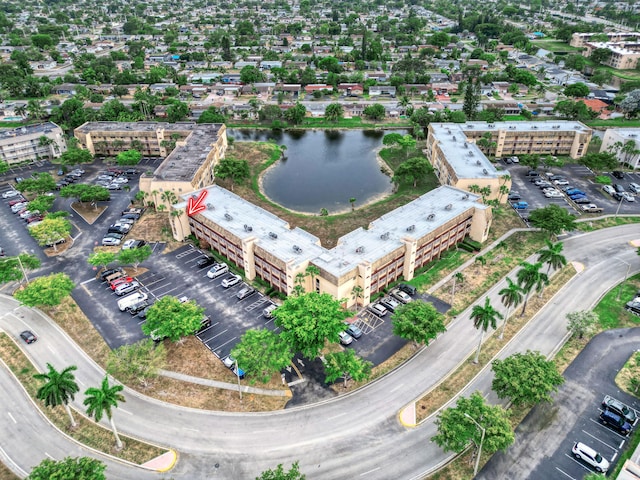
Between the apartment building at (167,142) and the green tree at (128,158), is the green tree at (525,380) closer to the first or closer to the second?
the apartment building at (167,142)

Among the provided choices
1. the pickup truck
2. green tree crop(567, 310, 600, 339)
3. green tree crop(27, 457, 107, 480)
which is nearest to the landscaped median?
green tree crop(27, 457, 107, 480)

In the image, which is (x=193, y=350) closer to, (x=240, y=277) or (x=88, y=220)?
(x=240, y=277)

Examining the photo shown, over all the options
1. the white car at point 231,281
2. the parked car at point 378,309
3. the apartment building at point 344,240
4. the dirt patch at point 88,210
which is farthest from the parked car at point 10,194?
the parked car at point 378,309

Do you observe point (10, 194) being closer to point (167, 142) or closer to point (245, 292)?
point (167, 142)

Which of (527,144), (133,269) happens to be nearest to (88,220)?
(133,269)

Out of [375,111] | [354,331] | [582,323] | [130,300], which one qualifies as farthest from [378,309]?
[375,111]

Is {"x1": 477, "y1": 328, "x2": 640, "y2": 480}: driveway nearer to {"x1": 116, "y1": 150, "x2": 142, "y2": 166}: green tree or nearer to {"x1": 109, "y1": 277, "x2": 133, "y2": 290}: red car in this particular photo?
{"x1": 109, "y1": 277, "x2": 133, "y2": 290}: red car
